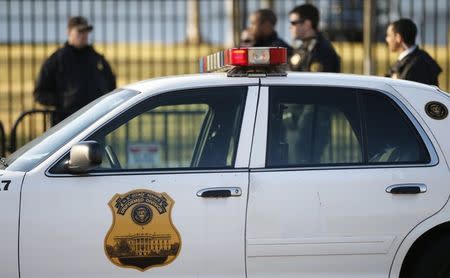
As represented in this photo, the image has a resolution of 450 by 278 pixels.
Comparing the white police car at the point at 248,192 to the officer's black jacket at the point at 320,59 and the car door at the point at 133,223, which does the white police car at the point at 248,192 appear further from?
the officer's black jacket at the point at 320,59

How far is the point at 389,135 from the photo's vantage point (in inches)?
250

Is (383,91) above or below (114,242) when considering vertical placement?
above

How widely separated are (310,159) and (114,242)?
4.01ft

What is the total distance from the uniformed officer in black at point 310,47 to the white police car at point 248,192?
144 inches

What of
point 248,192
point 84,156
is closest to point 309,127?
point 248,192

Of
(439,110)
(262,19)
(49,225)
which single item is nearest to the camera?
(49,225)

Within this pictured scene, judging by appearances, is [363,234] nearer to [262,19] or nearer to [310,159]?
[310,159]

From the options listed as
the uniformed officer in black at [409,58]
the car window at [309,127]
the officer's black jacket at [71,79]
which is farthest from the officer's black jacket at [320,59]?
the car window at [309,127]

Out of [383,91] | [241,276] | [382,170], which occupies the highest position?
[383,91]

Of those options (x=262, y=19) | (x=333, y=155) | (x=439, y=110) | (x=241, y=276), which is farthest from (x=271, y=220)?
(x=262, y=19)

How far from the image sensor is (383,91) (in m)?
6.41

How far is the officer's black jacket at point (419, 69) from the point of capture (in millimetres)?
9008

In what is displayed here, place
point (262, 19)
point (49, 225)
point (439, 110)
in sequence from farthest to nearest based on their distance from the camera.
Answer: point (262, 19) < point (439, 110) < point (49, 225)

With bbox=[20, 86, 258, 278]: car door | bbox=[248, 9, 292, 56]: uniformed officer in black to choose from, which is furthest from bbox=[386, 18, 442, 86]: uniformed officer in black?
bbox=[20, 86, 258, 278]: car door
